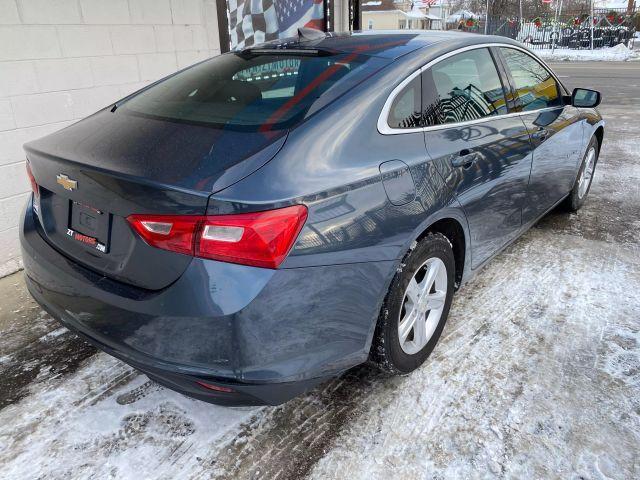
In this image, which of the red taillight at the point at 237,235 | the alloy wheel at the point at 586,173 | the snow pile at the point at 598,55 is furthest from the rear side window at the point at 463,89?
the snow pile at the point at 598,55

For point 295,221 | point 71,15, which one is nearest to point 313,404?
point 295,221

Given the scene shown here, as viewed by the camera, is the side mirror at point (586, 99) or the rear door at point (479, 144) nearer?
the rear door at point (479, 144)

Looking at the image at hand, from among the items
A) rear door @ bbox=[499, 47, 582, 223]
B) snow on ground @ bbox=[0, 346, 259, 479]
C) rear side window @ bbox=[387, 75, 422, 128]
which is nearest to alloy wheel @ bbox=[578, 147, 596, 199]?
rear door @ bbox=[499, 47, 582, 223]

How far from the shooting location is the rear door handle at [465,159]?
8.26 ft

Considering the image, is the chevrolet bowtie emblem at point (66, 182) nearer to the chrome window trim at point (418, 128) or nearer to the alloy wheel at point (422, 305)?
the chrome window trim at point (418, 128)

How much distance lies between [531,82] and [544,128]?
349 mm

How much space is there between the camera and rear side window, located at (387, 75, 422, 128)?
2.26 m

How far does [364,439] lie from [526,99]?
8.01ft

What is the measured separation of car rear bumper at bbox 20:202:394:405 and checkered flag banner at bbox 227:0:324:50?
4406 millimetres

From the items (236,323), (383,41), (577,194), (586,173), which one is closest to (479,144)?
(383,41)

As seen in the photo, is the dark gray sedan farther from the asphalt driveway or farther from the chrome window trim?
the asphalt driveway

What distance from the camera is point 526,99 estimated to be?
3404 mm

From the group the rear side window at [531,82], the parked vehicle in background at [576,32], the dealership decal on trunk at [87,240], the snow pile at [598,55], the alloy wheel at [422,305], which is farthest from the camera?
the parked vehicle in background at [576,32]

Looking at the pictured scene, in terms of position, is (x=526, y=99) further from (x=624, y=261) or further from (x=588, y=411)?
(x=588, y=411)
